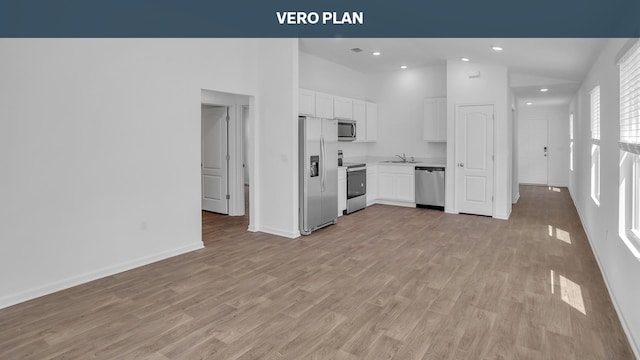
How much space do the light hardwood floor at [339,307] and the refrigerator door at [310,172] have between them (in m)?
0.58

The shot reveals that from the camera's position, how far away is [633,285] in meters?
2.53

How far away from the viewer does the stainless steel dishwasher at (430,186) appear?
294 inches

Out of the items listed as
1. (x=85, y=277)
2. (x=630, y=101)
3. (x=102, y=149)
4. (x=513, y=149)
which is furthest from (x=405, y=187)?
(x=85, y=277)

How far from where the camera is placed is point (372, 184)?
8.10m

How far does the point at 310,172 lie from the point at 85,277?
313 centimetres

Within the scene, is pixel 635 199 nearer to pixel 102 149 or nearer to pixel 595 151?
pixel 595 151

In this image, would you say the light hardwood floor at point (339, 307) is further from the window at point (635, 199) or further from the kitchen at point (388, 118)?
the kitchen at point (388, 118)

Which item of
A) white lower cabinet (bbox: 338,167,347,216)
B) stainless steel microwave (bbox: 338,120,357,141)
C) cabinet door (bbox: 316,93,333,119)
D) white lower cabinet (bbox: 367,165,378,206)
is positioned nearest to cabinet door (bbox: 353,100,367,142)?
stainless steel microwave (bbox: 338,120,357,141)
